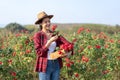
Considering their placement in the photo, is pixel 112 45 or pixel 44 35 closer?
pixel 44 35

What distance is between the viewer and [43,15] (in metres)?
6.91

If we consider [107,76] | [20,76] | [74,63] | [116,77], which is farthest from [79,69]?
[116,77]

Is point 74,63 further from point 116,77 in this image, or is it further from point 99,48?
point 116,77

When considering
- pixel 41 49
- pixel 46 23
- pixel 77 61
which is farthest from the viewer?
pixel 77 61

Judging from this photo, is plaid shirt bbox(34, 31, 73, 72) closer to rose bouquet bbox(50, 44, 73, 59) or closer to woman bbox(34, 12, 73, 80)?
woman bbox(34, 12, 73, 80)

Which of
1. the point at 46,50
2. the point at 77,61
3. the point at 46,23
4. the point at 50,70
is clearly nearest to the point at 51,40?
the point at 46,50

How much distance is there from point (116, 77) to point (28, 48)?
2538mm

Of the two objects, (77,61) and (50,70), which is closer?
(50,70)

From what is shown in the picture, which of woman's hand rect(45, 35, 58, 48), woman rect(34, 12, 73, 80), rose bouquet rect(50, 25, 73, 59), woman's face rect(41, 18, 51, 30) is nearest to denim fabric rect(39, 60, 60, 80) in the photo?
woman rect(34, 12, 73, 80)

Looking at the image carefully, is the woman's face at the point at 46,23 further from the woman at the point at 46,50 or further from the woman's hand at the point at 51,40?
the woman's hand at the point at 51,40

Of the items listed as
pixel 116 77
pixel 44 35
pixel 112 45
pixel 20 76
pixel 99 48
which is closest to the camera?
pixel 44 35

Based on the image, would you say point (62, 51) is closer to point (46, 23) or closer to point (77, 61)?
point (46, 23)

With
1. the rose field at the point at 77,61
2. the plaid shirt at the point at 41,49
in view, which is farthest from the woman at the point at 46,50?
the rose field at the point at 77,61

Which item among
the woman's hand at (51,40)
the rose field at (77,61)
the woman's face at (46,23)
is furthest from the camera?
the rose field at (77,61)
